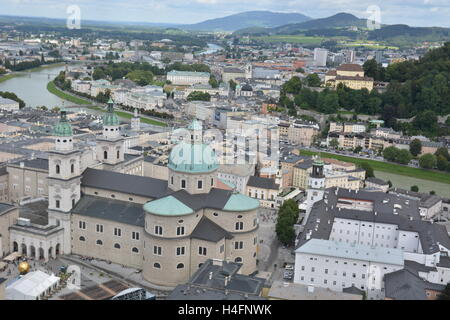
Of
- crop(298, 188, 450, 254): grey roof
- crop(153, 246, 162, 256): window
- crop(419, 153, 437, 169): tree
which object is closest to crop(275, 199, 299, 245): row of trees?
crop(298, 188, 450, 254): grey roof

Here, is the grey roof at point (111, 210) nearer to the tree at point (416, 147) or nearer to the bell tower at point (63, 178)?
the bell tower at point (63, 178)

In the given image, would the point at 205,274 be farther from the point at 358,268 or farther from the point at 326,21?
the point at 326,21

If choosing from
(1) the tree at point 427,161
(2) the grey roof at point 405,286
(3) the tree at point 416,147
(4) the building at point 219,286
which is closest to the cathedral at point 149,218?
(4) the building at point 219,286

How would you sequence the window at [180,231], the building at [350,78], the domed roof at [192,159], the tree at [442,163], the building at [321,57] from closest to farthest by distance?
the window at [180,231]
the domed roof at [192,159]
the tree at [442,163]
the building at [350,78]
the building at [321,57]

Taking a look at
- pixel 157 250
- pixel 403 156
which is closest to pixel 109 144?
pixel 157 250
